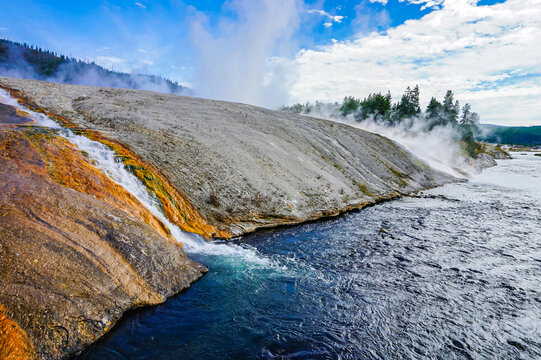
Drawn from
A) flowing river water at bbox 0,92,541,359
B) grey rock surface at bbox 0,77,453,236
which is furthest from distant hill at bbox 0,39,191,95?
flowing river water at bbox 0,92,541,359

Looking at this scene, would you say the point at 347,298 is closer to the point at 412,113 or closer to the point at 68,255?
the point at 68,255

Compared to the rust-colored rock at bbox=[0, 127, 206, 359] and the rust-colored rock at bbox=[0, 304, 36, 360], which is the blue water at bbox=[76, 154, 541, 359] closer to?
the rust-colored rock at bbox=[0, 127, 206, 359]

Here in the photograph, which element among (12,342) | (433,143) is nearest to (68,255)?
(12,342)

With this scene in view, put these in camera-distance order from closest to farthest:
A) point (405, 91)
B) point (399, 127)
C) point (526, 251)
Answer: point (526, 251), point (399, 127), point (405, 91)

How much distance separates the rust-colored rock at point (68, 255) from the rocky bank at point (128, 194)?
0.03 m

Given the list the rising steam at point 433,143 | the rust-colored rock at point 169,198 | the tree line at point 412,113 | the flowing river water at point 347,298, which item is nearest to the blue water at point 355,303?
the flowing river water at point 347,298

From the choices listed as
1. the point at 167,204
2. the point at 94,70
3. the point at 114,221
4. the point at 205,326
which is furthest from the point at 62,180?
the point at 94,70

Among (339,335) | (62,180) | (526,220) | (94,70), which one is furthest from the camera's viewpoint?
(94,70)

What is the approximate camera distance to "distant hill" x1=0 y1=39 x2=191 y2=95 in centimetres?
12116

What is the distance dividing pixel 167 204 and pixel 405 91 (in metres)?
80.4

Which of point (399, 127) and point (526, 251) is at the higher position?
point (399, 127)

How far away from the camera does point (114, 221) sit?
387 inches

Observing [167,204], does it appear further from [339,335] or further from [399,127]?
[399,127]

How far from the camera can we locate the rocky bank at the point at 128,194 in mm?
6742
